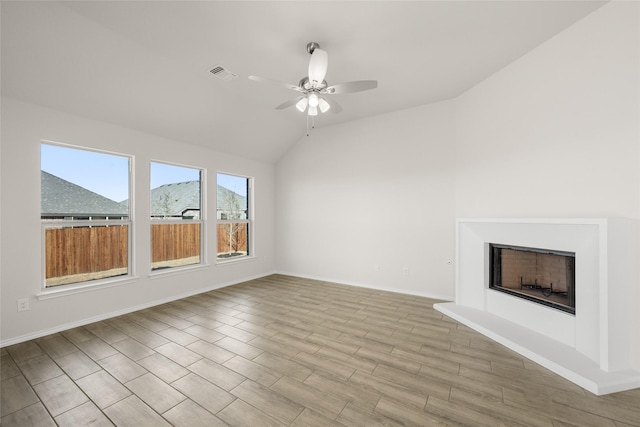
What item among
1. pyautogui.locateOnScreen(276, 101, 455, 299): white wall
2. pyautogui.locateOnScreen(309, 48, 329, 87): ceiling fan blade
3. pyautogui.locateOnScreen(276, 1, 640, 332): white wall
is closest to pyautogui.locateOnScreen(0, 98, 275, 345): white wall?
pyautogui.locateOnScreen(276, 101, 455, 299): white wall

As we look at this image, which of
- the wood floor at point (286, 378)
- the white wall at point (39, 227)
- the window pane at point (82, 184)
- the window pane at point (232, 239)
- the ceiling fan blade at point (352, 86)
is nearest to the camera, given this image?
the wood floor at point (286, 378)

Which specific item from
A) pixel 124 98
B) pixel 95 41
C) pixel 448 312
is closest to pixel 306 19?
pixel 95 41

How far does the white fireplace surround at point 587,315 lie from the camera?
6.51 ft

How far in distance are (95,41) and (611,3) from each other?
4655 mm

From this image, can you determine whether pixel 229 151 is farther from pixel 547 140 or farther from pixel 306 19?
pixel 547 140

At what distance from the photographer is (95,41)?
2.48 meters

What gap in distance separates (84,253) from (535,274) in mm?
5412

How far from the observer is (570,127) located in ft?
7.95

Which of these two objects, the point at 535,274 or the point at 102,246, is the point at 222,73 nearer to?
the point at 102,246

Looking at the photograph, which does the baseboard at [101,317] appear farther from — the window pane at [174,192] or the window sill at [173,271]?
the window pane at [174,192]

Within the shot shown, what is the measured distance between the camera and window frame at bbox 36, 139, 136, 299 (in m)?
2.85

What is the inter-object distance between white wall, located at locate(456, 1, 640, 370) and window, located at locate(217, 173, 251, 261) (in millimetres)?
4307

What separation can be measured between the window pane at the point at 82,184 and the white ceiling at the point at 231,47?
0.55m

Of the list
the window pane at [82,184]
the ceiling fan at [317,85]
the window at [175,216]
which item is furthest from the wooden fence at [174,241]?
the ceiling fan at [317,85]
